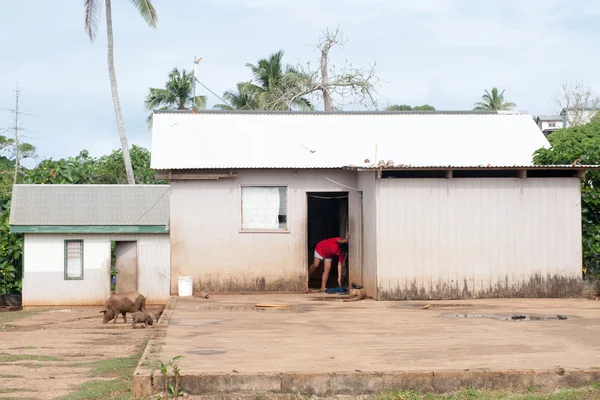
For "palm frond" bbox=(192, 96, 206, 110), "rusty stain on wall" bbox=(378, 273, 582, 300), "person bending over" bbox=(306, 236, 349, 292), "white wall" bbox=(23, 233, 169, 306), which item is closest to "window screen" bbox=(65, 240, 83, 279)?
"white wall" bbox=(23, 233, 169, 306)

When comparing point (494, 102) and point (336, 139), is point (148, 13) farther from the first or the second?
point (494, 102)

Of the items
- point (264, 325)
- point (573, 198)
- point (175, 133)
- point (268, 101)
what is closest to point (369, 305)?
point (264, 325)

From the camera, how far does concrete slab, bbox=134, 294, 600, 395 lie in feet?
27.7

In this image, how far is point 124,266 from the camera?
983 inches

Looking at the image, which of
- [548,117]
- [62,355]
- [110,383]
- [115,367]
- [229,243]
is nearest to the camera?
[110,383]

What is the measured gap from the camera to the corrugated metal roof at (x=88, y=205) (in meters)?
23.6

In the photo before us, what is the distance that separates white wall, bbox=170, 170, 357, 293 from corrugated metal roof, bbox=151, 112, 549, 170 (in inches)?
24.0

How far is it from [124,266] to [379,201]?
10.7 m

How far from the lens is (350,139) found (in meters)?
20.4

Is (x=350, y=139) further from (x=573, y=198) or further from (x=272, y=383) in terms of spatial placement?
(x=272, y=383)

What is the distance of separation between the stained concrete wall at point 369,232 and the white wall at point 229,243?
1101 mm

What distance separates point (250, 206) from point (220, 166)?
1.10m

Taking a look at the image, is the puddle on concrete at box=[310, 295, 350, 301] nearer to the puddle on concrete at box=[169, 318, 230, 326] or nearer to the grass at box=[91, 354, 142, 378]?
the puddle on concrete at box=[169, 318, 230, 326]

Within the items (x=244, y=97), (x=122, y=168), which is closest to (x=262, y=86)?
(x=244, y=97)
